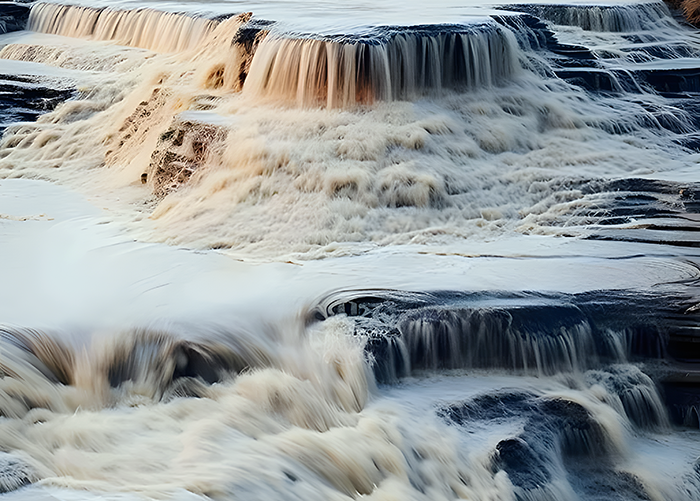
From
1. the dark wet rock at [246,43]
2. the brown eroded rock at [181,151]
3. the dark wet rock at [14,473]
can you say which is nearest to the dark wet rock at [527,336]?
the dark wet rock at [14,473]

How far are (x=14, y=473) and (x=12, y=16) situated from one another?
13.1 m

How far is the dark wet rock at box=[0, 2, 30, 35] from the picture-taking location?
48.6 feet

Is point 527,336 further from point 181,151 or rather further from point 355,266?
point 181,151

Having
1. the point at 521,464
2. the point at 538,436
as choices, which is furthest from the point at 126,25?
the point at 521,464

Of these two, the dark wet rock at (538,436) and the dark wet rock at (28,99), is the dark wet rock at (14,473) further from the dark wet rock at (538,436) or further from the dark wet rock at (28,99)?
the dark wet rock at (28,99)

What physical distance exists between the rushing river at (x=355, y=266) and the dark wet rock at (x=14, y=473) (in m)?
0.01

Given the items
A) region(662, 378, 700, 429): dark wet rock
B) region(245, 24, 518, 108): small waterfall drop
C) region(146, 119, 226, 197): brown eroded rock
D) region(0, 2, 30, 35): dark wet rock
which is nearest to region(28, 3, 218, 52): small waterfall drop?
region(0, 2, 30, 35): dark wet rock

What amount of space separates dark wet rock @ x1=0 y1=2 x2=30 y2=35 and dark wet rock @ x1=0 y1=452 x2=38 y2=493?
42.1 feet

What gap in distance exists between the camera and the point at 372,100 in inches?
326

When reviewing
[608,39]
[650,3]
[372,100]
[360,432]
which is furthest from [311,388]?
[650,3]

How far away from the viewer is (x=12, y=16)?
1486 centimetres

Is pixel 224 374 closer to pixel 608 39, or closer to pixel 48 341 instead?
pixel 48 341

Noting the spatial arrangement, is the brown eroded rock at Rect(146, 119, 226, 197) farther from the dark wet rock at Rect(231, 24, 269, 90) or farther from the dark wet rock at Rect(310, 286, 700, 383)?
the dark wet rock at Rect(310, 286, 700, 383)

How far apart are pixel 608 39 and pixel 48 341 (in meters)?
9.93
